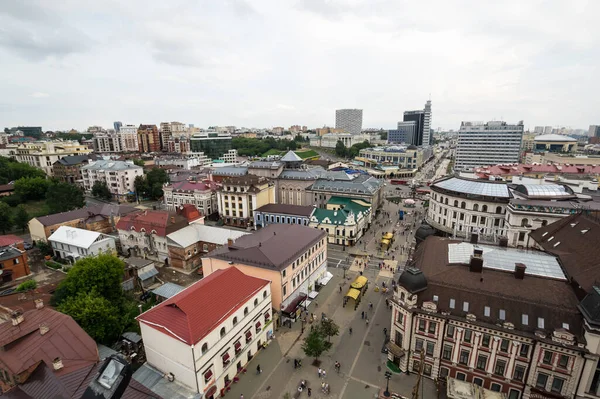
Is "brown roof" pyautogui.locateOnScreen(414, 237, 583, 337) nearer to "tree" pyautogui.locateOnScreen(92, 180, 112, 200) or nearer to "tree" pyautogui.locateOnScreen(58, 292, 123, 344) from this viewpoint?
"tree" pyautogui.locateOnScreen(58, 292, 123, 344)

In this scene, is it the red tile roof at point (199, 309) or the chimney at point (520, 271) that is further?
the chimney at point (520, 271)

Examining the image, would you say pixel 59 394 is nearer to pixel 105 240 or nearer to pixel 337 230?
pixel 105 240

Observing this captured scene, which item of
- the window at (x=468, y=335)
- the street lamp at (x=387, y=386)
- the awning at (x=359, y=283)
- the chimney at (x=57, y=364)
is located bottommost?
the street lamp at (x=387, y=386)

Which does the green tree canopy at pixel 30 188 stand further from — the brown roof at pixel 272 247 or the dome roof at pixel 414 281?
the dome roof at pixel 414 281

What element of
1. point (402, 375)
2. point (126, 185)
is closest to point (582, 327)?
point (402, 375)

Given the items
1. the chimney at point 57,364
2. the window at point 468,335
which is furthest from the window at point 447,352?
the chimney at point 57,364

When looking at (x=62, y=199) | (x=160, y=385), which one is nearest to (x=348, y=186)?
(x=160, y=385)

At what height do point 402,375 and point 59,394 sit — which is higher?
point 59,394
